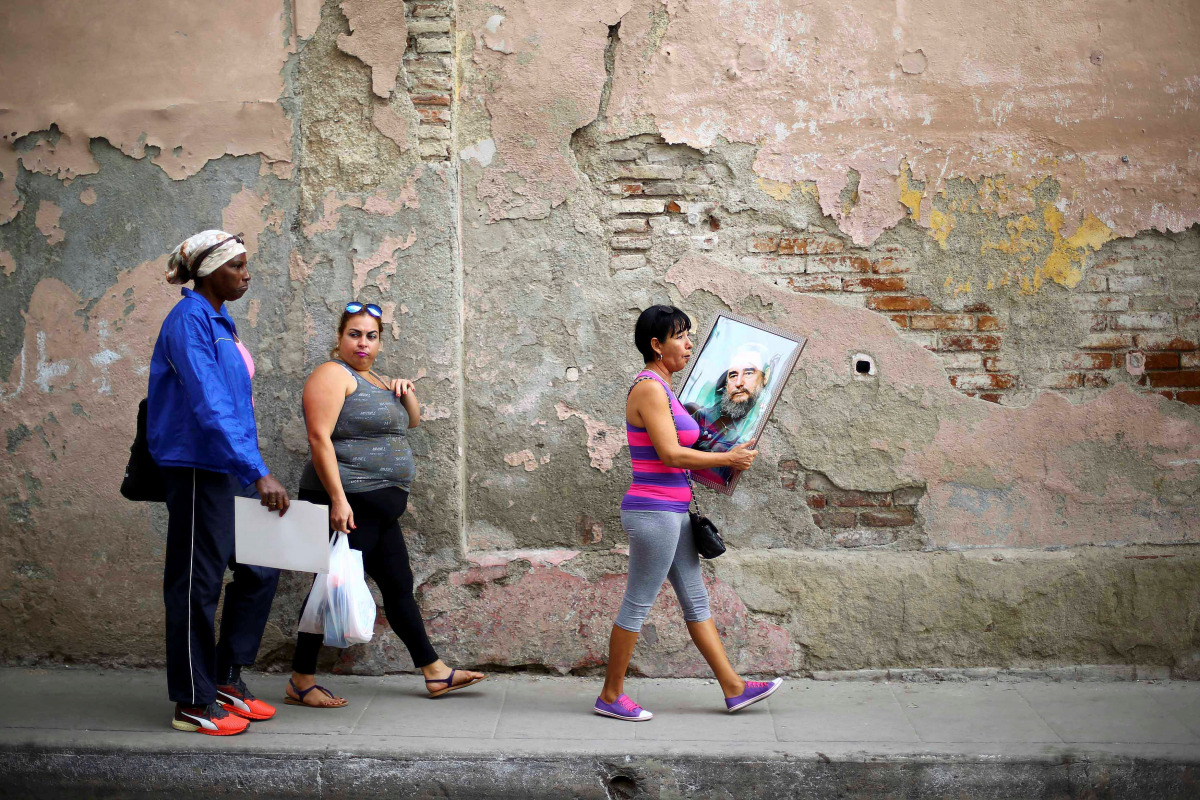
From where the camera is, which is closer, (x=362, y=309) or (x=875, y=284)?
(x=362, y=309)

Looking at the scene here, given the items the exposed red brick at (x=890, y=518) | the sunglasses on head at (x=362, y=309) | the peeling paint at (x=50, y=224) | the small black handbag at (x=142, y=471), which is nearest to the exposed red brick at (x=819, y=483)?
the exposed red brick at (x=890, y=518)

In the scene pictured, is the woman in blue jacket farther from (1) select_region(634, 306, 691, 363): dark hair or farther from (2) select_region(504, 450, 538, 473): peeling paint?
(1) select_region(634, 306, 691, 363): dark hair

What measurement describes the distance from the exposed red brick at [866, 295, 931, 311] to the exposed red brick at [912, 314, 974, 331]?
0.12 ft

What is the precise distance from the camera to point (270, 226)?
→ 419cm

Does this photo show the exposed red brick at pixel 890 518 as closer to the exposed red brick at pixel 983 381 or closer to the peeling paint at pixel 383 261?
the exposed red brick at pixel 983 381

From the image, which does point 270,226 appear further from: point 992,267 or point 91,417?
point 992,267

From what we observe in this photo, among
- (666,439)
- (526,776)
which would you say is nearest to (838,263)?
(666,439)

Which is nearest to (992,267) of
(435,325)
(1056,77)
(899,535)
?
(1056,77)

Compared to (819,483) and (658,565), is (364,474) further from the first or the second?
(819,483)

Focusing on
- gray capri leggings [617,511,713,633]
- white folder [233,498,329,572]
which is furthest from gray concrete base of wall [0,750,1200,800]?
white folder [233,498,329,572]

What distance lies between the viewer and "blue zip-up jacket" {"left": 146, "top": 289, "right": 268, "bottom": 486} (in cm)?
330

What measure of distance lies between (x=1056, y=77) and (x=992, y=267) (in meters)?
0.81

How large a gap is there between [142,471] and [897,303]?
2.99 m

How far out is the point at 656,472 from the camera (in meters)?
3.58
